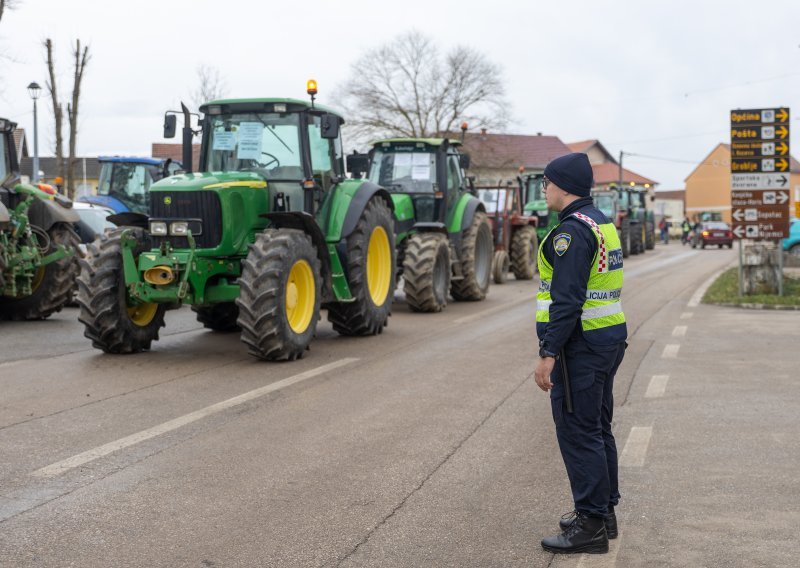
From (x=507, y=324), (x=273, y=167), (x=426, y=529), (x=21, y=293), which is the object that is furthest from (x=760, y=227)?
(x=426, y=529)

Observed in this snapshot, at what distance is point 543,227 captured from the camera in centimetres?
3173

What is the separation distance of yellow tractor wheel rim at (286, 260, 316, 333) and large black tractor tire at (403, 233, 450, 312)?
4887 millimetres

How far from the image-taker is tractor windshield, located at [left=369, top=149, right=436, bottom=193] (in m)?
17.9

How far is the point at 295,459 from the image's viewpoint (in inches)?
256

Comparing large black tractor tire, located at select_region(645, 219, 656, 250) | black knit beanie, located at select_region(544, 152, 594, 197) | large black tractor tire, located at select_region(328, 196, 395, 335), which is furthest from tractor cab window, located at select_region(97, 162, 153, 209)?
large black tractor tire, located at select_region(645, 219, 656, 250)

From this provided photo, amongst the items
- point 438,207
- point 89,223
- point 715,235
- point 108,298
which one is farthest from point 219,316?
point 715,235

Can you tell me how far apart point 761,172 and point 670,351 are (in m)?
8.74

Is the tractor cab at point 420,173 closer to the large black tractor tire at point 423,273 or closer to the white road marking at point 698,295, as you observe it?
the large black tractor tire at point 423,273

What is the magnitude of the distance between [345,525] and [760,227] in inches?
631

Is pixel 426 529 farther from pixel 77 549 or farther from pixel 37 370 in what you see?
pixel 37 370

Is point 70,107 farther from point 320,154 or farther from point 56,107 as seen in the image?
point 320,154

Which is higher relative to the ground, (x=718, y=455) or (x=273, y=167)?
(x=273, y=167)

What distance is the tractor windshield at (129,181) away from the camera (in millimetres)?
22062

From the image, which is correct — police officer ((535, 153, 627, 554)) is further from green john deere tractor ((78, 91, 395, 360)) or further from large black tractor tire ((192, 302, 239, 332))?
large black tractor tire ((192, 302, 239, 332))
